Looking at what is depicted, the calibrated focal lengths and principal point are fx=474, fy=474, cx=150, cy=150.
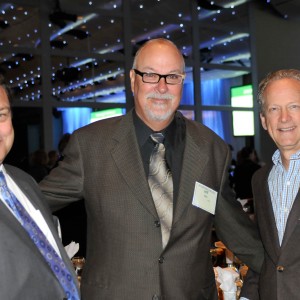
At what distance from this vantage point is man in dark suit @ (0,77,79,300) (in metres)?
1.27

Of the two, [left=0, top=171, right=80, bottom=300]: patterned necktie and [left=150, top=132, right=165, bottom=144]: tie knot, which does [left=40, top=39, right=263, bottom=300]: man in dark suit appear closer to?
[left=150, top=132, right=165, bottom=144]: tie knot

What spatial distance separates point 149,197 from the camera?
1.85m

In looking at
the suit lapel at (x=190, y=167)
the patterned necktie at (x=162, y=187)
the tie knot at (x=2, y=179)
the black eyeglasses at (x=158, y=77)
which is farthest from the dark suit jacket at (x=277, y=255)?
the tie knot at (x=2, y=179)

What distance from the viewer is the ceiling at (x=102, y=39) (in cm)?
889

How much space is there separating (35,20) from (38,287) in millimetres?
8531

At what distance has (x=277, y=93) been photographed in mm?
1889

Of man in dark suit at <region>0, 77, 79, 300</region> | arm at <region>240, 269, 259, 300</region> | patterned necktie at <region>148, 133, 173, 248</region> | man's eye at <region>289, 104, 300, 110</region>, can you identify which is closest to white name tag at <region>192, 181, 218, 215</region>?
patterned necktie at <region>148, 133, 173, 248</region>

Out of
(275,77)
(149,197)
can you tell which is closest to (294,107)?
(275,77)

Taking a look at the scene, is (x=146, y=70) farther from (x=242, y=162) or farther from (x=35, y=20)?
(x=35, y=20)

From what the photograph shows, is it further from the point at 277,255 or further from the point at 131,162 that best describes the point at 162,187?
the point at 277,255

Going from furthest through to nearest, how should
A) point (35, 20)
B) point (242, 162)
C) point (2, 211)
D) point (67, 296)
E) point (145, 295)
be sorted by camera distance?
point (35, 20), point (242, 162), point (145, 295), point (67, 296), point (2, 211)

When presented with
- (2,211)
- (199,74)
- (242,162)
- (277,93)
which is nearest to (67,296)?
(2,211)

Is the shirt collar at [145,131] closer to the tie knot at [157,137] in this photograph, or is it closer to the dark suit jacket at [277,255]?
the tie knot at [157,137]

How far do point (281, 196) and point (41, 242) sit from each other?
0.96 meters
